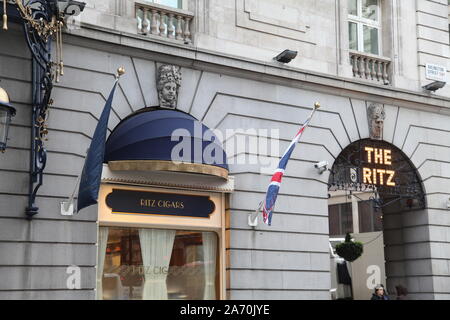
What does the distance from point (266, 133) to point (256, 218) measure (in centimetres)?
214

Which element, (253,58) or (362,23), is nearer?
(253,58)

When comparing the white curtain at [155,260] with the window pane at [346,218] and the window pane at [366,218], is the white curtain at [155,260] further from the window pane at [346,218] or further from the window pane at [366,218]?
the window pane at [346,218]

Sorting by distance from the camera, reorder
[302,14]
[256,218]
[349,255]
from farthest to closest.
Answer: [349,255] → [302,14] → [256,218]

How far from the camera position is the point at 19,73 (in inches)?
529

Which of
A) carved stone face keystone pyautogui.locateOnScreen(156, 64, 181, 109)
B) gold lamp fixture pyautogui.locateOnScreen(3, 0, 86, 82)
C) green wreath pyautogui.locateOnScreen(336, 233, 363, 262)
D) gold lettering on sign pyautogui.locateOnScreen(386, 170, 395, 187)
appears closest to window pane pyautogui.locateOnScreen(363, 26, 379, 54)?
gold lettering on sign pyautogui.locateOnScreen(386, 170, 395, 187)

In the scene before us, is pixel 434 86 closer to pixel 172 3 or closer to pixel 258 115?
pixel 258 115

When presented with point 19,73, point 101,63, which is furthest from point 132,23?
point 19,73

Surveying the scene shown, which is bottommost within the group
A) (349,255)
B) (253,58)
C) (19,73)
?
(349,255)

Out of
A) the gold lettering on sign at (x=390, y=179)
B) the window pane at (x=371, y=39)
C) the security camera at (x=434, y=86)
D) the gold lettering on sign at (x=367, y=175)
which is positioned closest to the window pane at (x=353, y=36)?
the window pane at (x=371, y=39)

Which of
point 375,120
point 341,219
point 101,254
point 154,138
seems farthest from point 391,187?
point 341,219

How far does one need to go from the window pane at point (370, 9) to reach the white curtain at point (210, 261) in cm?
831

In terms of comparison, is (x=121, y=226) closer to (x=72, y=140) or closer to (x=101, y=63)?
(x=72, y=140)

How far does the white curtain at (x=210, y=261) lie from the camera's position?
15.5 metres

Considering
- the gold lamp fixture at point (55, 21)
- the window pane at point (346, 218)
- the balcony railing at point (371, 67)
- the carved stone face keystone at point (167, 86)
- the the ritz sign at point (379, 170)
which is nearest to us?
the gold lamp fixture at point (55, 21)
